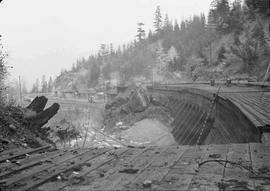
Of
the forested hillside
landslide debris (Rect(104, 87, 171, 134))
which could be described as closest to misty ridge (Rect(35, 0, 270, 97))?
the forested hillside

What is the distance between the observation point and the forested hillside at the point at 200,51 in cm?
4084

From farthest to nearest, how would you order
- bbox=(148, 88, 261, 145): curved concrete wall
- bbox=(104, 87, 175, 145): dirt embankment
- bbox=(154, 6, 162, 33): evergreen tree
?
bbox=(154, 6, 162, 33): evergreen tree
bbox=(104, 87, 175, 145): dirt embankment
bbox=(148, 88, 261, 145): curved concrete wall

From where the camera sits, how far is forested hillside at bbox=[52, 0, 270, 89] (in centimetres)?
4084

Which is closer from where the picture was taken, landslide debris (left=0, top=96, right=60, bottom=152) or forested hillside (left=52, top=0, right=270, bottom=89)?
landslide debris (left=0, top=96, right=60, bottom=152)

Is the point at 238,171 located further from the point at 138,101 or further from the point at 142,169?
the point at 138,101

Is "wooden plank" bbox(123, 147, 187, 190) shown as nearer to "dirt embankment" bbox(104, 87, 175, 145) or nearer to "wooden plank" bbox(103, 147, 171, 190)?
"wooden plank" bbox(103, 147, 171, 190)

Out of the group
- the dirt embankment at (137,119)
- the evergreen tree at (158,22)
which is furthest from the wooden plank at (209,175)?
the evergreen tree at (158,22)

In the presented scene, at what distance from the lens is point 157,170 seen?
14.0 ft

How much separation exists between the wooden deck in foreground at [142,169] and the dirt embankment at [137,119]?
2161cm

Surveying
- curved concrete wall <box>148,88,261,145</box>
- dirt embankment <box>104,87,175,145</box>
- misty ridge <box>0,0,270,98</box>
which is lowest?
dirt embankment <box>104,87,175,145</box>

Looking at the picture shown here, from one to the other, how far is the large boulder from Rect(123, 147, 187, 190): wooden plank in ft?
113

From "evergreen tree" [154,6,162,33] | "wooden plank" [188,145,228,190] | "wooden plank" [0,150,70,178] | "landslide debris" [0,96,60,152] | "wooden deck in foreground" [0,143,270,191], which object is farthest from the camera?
"evergreen tree" [154,6,162,33]

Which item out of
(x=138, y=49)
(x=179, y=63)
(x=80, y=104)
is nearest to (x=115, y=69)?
(x=138, y=49)

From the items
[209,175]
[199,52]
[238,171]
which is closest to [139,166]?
[209,175]
